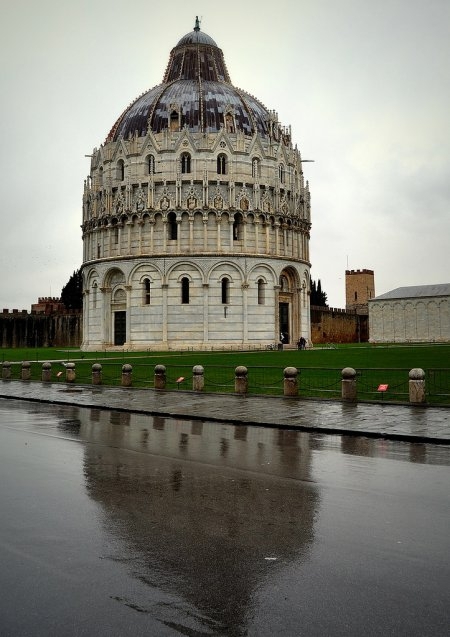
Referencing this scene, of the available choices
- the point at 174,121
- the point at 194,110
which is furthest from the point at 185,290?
the point at 194,110

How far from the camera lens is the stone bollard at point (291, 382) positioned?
2067 centimetres

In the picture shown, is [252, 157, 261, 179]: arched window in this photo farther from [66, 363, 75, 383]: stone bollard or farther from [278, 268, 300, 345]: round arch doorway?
[66, 363, 75, 383]: stone bollard

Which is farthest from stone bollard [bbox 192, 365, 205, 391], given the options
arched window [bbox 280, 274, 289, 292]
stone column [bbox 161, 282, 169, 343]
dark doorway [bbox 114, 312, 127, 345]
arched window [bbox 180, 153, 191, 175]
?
arched window [bbox 280, 274, 289, 292]

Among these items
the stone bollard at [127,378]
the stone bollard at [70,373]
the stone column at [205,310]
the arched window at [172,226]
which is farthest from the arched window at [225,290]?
the stone bollard at [127,378]

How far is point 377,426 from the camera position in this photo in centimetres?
1429

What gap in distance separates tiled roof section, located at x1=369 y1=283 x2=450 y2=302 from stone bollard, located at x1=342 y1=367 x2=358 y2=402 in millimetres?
78134

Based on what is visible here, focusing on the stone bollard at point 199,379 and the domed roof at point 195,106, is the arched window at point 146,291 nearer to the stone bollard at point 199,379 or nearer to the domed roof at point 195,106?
the domed roof at point 195,106

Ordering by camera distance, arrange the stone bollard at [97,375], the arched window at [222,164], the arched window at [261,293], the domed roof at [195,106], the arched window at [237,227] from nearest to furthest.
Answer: the stone bollard at [97,375]
the arched window at [237,227]
the arched window at [222,164]
the arched window at [261,293]
the domed roof at [195,106]

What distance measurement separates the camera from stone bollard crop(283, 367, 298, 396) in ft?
67.8

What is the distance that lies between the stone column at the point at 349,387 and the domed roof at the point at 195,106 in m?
48.2

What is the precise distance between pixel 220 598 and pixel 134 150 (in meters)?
61.5

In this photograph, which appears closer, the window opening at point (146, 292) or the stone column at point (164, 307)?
the stone column at point (164, 307)

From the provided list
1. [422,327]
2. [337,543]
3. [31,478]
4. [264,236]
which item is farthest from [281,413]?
[422,327]

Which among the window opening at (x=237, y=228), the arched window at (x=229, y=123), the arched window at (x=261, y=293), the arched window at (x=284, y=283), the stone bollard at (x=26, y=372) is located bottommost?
the stone bollard at (x=26, y=372)
